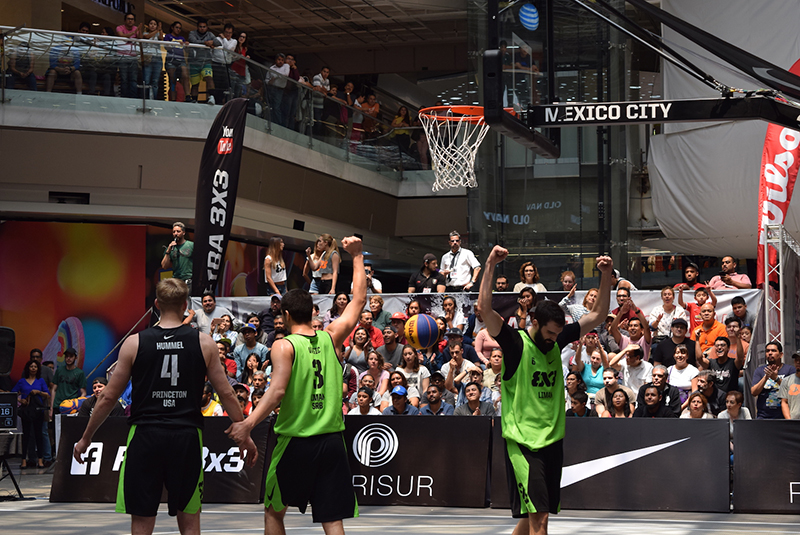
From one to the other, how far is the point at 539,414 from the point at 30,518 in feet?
20.9

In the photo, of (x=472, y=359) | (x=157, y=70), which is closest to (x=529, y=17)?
(x=472, y=359)

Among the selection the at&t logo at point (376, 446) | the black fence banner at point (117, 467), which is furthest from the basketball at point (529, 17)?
the black fence banner at point (117, 467)

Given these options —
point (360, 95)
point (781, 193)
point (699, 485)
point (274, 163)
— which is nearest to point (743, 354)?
point (699, 485)

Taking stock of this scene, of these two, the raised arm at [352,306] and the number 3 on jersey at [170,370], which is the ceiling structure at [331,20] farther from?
the number 3 on jersey at [170,370]

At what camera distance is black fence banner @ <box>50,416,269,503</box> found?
36.7 ft

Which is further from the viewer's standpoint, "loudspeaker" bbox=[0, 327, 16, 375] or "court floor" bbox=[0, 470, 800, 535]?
"loudspeaker" bbox=[0, 327, 16, 375]

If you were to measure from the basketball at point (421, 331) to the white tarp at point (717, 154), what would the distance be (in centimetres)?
880

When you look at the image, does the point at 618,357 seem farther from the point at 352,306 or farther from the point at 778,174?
A: the point at 352,306

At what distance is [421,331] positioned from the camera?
44.7ft

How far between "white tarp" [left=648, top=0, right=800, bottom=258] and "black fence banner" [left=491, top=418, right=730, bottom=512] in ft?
32.4

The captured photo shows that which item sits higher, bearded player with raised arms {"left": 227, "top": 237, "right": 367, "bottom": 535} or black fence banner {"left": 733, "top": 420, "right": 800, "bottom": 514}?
bearded player with raised arms {"left": 227, "top": 237, "right": 367, "bottom": 535}

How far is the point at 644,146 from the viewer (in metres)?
23.4

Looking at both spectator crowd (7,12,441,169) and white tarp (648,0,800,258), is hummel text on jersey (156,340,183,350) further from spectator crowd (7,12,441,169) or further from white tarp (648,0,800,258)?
white tarp (648,0,800,258)

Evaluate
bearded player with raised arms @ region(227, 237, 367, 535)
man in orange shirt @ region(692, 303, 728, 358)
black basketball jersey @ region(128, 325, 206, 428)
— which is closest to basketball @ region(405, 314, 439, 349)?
man in orange shirt @ region(692, 303, 728, 358)
